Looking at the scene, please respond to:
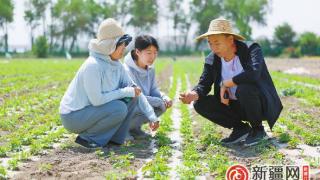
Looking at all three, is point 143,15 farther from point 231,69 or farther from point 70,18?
point 231,69

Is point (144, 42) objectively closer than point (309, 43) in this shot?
Yes

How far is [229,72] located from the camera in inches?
245

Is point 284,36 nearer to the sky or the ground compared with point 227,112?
nearer to the ground

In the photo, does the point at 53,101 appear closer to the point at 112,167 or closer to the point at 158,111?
the point at 158,111

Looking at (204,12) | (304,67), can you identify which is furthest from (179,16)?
(304,67)

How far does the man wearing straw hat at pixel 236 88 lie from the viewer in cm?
588

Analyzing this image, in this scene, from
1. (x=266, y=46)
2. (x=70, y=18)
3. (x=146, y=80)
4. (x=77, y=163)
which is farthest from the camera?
(x=70, y=18)

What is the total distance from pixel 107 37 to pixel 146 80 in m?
1.21

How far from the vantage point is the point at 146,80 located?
6840 mm

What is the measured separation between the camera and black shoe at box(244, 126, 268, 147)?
6059 millimetres

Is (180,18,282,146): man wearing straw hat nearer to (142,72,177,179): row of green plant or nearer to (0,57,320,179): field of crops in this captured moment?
(0,57,320,179): field of crops

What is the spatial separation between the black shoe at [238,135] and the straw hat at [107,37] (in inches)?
69.5

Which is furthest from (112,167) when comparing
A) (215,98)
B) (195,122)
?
(195,122)

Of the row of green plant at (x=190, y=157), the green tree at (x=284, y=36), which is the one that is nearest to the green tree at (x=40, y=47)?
the green tree at (x=284, y=36)
